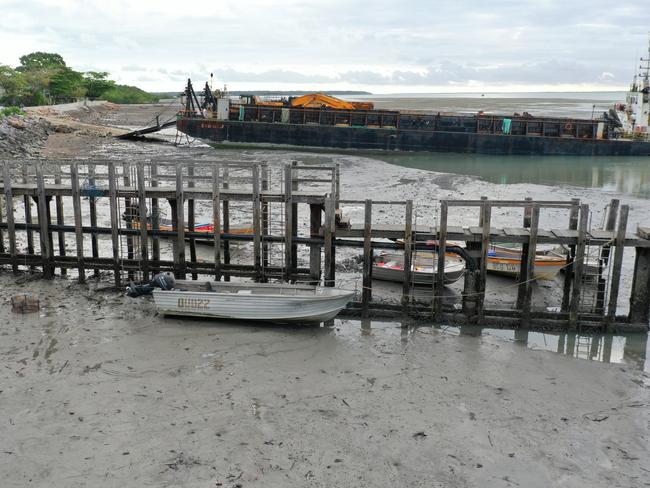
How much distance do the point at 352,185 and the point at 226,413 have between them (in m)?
32.8

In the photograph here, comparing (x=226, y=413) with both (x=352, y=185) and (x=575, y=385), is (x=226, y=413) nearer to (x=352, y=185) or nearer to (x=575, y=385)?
(x=575, y=385)

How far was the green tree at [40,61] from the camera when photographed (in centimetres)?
12031

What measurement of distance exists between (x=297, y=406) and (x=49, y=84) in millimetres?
110187

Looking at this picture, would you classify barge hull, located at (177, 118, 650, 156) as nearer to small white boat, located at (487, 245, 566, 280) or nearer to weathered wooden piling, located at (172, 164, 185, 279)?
small white boat, located at (487, 245, 566, 280)

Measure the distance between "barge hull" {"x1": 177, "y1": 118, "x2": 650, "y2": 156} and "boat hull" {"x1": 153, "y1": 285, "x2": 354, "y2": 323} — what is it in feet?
161

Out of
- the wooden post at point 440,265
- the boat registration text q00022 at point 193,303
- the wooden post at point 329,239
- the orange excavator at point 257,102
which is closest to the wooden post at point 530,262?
the wooden post at point 440,265

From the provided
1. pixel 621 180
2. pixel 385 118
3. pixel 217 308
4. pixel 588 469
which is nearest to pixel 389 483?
pixel 588 469

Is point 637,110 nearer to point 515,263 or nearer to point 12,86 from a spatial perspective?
point 515,263

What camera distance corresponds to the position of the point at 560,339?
15.7 metres

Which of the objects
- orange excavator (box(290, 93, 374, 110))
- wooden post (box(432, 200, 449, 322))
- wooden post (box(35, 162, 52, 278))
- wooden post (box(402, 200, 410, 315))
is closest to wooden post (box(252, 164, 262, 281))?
wooden post (box(402, 200, 410, 315))

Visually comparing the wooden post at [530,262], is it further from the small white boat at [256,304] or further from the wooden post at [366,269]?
the small white boat at [256,304]

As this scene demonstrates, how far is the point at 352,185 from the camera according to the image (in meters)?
43.1

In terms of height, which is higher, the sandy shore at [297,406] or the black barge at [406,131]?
the black barge at [406,131]

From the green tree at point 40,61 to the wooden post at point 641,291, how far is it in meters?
122
